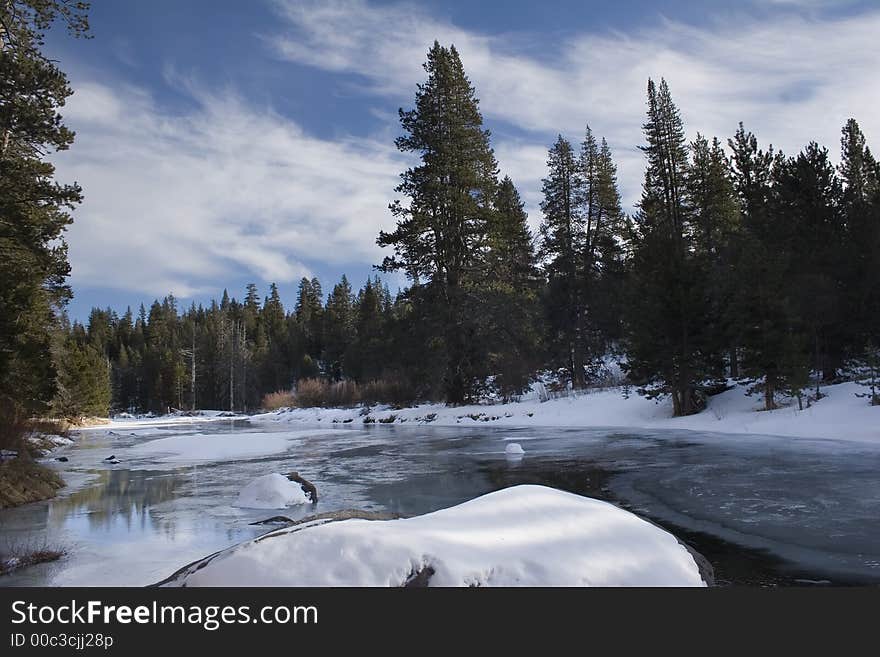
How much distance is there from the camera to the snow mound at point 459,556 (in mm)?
3082

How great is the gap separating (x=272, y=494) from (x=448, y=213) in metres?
25.1

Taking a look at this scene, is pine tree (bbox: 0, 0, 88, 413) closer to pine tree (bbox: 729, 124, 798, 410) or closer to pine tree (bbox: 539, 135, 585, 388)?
pine tree (bbox: 729, 124, 798, 410)

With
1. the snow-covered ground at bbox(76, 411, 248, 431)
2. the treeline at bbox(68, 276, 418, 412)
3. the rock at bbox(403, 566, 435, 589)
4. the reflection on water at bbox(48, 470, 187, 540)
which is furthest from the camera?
the treeline at bbox(68, 276, 418, 412)

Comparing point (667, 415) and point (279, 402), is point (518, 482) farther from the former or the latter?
point (279, 402)

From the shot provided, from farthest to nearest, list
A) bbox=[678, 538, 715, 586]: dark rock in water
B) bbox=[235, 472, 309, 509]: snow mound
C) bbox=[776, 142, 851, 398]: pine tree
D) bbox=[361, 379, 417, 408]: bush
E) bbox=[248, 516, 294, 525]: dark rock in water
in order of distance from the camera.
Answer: bbox=[361, 379, 417, 408]: bush
bbox=[776, 142, 851, 398]: pine tree
bbox=[235, 472, 309, 509]: snow mound
bbox=[248, 516, 294, 525]: dark rock in water
bbox=[678, 538, 715, 586]: dark rock in water

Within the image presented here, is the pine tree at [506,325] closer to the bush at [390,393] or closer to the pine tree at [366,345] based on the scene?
the bush at [390,393]

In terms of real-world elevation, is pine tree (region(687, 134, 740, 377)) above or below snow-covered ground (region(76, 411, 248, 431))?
above

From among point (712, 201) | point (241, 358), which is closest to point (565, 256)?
point (712, 201)

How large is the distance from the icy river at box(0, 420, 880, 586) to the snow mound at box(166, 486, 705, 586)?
166cm

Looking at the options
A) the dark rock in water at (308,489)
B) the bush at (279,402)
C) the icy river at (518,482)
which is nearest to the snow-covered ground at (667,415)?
the icy river at (518,482)

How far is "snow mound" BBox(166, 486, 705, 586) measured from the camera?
308 centimetres

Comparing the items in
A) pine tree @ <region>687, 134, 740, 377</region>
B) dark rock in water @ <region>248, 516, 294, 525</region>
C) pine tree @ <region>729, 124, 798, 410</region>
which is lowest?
dark rock in water @ <region>248, 516, 294, 525</region>

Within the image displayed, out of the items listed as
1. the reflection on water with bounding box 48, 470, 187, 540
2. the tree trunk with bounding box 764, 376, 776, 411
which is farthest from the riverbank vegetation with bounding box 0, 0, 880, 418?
the reflection on water with bounding box 48, 470, 187, 540

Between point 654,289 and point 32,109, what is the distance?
61.2 feet
